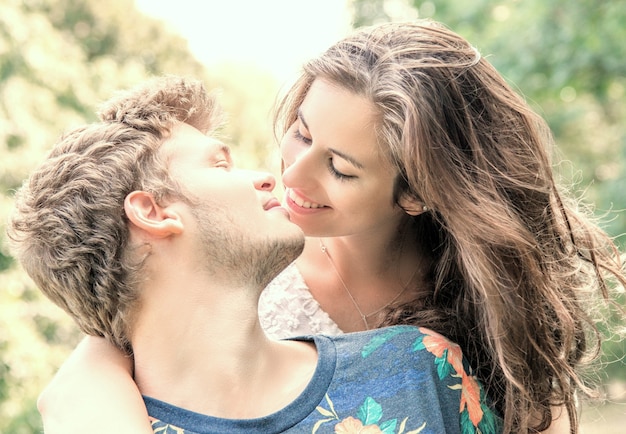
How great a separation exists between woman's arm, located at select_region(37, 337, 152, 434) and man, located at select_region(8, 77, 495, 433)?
58 millimetres

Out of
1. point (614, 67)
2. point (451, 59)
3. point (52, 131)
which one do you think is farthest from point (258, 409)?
point (52, 131)

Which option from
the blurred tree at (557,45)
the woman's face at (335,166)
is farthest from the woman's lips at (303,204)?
the blurred tree at (557,45)

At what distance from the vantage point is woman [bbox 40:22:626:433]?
2.31 metres

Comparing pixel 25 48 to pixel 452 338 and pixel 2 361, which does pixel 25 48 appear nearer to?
pixel 2 361

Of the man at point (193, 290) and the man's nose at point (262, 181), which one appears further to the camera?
the man's nose at point (262, 181)

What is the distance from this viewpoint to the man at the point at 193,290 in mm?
2053

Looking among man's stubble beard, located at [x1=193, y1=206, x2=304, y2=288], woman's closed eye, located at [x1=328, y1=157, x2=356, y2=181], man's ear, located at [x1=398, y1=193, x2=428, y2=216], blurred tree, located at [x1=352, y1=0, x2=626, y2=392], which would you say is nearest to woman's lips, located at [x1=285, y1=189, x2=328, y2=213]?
woman's closed eye, located at [x1=328, y1=157, x2=356, y2=181]

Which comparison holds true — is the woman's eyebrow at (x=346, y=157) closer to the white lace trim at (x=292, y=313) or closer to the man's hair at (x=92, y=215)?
the man's hair at (x=92, y=215)

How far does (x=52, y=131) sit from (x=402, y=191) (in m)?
5.70

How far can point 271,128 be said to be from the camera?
2.96 m

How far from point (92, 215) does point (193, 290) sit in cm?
29

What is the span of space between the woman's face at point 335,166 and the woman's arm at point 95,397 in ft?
2.20

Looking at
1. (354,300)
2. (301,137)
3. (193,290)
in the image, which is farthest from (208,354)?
(354,300)

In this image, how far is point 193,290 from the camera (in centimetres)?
210
